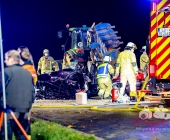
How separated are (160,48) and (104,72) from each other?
131 inches

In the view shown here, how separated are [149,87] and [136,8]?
831 inches

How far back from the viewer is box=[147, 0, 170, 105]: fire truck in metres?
9.24

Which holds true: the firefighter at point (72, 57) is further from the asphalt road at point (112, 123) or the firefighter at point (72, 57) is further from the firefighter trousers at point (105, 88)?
the asphalt road at point (112, 123)

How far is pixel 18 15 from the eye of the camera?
101 feet

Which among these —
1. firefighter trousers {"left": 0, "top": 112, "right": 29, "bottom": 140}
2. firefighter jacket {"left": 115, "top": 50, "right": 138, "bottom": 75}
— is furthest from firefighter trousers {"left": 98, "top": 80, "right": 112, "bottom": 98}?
firefighter trousers {"left": 0, "top": 112, "right": 29, "bottom": 140}

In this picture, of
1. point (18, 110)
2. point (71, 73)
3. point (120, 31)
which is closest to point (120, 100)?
point (71, 73)

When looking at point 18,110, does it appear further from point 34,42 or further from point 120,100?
point 34,42

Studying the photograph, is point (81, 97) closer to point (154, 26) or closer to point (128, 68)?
point (128, 68)

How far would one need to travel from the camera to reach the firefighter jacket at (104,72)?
12.4 meters

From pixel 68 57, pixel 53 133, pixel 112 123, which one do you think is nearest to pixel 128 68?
pixel 68 57

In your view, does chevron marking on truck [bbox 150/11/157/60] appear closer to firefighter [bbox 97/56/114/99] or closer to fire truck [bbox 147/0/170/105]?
fire truck [bbox 147/0/170/105]

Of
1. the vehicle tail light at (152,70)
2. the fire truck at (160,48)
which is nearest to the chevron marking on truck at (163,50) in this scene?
the fire truck at (160,48)

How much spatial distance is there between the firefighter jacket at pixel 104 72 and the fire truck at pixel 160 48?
3.15 metres

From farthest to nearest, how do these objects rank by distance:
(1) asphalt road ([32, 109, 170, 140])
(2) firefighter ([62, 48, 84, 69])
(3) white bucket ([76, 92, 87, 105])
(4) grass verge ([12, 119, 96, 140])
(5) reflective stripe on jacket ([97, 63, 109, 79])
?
(2) firefighter ([62, 48, 84, 69]) → (5) reflective stripe on jacket ([97, 63, 109, 79]) → (3) white bucket ([76, 92, 87, 105]) → (1) asphalt road ([32, 109, 170, 140]) → (4) grass verge ([12, 119, 96, 140])
